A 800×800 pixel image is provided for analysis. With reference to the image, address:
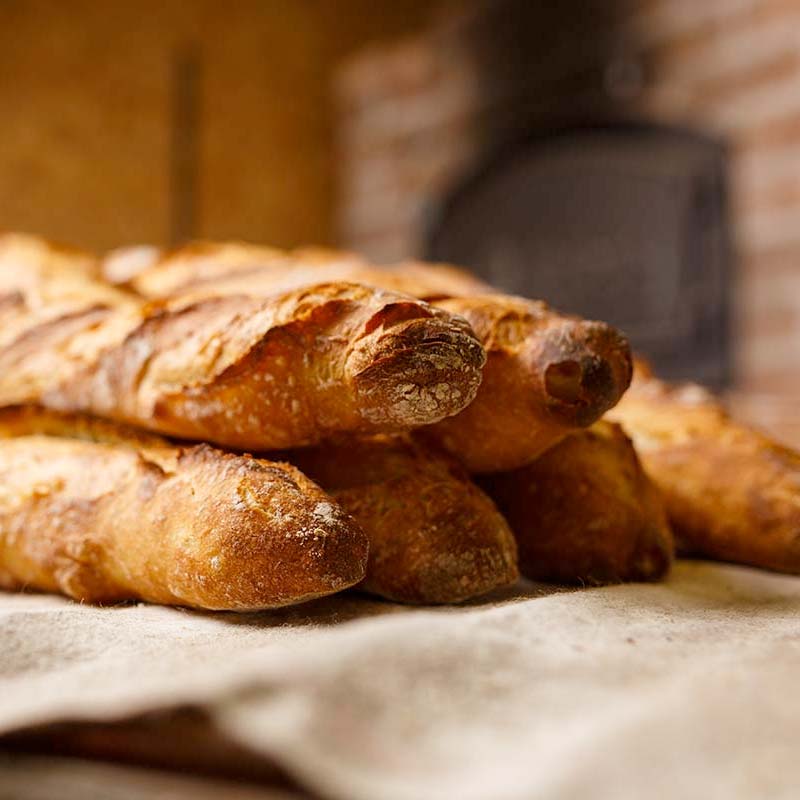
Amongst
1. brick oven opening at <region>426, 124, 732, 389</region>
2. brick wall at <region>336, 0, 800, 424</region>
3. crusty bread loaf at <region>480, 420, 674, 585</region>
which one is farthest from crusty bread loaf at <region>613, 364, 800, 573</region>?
brick oven opening at <region>426, 124, 732, 389</region>

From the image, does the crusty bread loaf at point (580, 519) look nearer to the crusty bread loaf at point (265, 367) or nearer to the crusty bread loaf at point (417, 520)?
the crusty bread loaf at point (417, 520)

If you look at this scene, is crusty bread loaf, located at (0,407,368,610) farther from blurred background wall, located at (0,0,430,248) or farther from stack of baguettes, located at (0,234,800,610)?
blurred background wall, located at (0,0,430,248)

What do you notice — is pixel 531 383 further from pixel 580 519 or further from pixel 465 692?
pixel 465 692

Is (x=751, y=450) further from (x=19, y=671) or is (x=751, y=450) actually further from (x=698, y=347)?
(x=698, y=347)

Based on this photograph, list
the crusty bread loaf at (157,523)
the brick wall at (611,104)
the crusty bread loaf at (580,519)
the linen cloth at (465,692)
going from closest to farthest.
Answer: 1. the linen cloth at (465,692)
2. the crusty bread loaf at (157,523)
3. the crusty bread loaf at (580,519)
4. the brick wall at (611,104)

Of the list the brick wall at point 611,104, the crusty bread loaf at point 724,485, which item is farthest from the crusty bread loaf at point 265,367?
the brick wall at point 611,104
